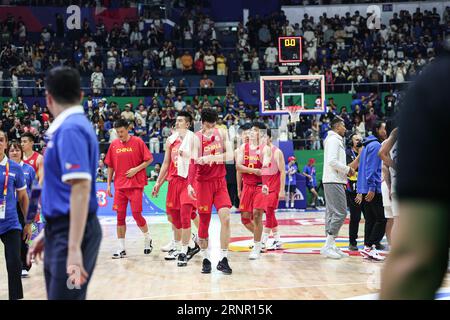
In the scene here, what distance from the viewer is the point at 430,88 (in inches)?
64.7

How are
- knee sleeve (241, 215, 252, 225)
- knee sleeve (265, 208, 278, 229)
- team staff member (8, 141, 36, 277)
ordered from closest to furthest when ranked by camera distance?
team staff member (8, 141, 36, 277)
knee sleeve (241, 215, 252, 225)
knee sleeve (265, 208, 278, 229)

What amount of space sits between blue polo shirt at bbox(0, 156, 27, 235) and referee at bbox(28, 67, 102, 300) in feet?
10.5

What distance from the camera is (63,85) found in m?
3.79

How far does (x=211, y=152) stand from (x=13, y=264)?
3256 millimetres

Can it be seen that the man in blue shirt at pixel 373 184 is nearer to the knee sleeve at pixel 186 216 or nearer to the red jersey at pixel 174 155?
the knee sleeve at pixel 186 216

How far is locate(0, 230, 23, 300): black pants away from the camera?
6789 mm

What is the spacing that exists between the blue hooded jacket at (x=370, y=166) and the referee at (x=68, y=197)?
6999 millimetres

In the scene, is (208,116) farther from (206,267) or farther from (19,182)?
(19,182)

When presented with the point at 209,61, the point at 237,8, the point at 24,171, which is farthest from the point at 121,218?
the point at 237,8

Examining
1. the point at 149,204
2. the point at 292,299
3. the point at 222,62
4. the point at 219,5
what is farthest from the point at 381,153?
the point at 219,5

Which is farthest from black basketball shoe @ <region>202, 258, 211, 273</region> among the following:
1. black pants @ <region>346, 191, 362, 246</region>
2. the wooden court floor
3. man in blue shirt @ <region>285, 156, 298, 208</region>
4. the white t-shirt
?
the white t-shirt

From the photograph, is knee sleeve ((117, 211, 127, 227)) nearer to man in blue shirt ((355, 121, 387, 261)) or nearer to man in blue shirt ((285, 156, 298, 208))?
man in blue shirt ((355, 121, 387, 261))

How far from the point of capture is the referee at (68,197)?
11.7 ft

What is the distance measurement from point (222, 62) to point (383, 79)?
6.82 m
